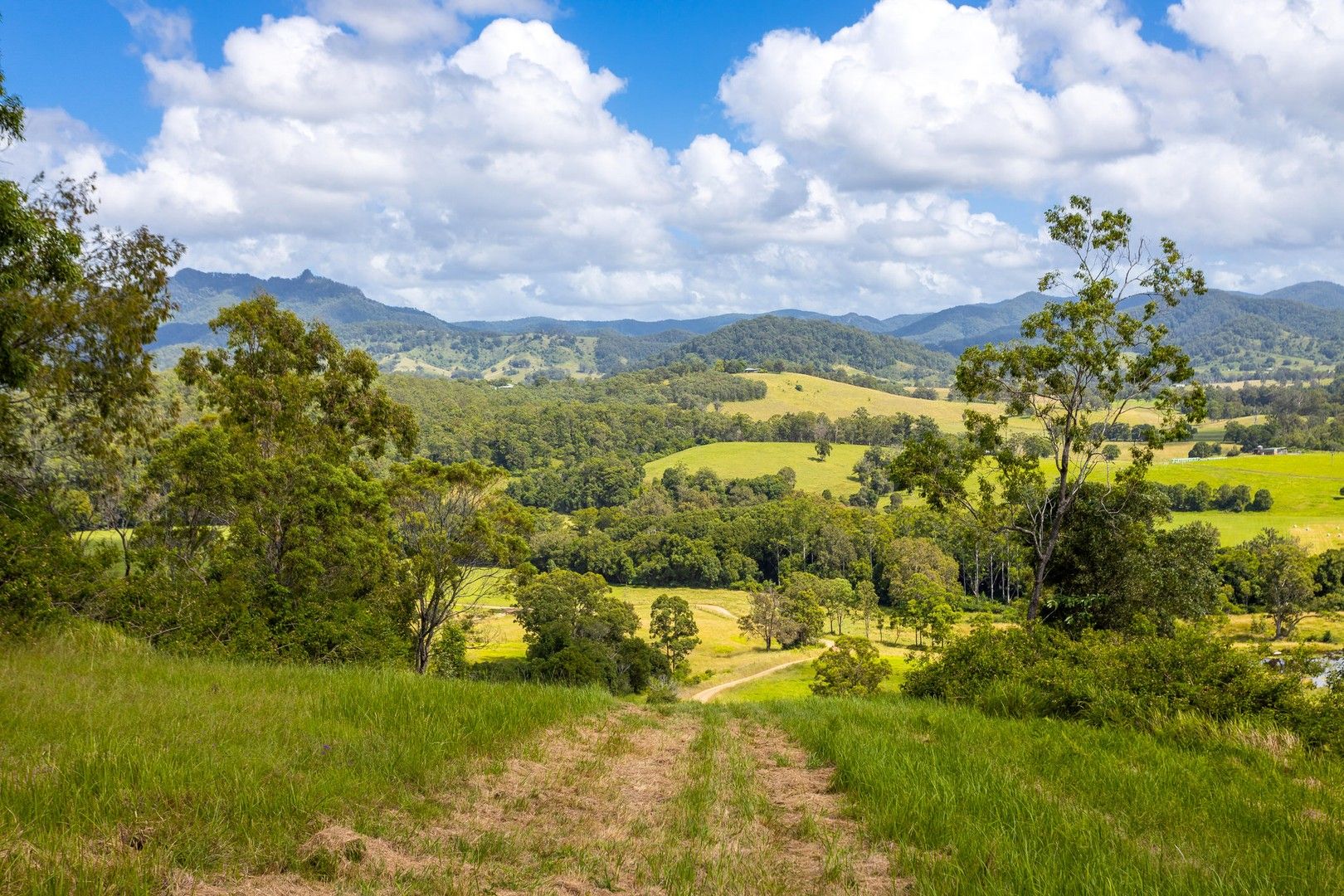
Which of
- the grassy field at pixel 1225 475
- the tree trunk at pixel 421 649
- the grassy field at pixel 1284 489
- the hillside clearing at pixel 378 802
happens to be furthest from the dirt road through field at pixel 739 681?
the grassy field at pixel 1225 475

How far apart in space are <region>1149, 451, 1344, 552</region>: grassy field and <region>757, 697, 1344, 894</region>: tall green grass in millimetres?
108007

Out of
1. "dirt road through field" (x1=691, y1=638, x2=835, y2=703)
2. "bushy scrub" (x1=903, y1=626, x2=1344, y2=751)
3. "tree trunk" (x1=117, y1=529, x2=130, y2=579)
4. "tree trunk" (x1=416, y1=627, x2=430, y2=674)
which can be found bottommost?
"dirt road through field" (x1=691, y1=638, x2=835, y2=703)

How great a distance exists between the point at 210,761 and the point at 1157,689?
10273 mm

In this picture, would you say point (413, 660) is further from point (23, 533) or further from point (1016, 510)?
point (1016, 510)

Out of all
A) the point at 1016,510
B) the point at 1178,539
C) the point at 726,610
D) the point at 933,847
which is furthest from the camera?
the point at 726,610

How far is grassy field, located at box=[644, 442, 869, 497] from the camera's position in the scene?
16112 cm

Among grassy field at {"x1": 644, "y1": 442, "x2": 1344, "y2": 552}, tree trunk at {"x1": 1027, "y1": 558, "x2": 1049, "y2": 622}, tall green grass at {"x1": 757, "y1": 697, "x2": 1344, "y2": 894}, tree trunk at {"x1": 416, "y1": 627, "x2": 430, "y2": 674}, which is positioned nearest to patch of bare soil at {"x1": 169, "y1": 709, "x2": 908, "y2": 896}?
tall green grass at {"x1": 757, "y1": 697, "x2": 1344, "y2": 894}

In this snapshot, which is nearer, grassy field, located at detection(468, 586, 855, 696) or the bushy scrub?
the bushy scrub

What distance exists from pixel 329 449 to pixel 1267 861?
26.2 m

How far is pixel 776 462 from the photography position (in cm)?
17462

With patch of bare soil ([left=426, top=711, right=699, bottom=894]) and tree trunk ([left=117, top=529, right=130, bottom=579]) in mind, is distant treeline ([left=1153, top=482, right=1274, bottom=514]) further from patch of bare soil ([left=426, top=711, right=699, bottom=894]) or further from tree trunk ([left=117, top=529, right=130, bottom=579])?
patch of bare soil ([left=426, top=711, right=699, bottom=894])

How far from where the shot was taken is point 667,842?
191 inches

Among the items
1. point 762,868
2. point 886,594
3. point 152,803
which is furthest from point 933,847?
point 886,594

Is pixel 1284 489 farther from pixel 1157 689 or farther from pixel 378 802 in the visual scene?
pixel 378 802
